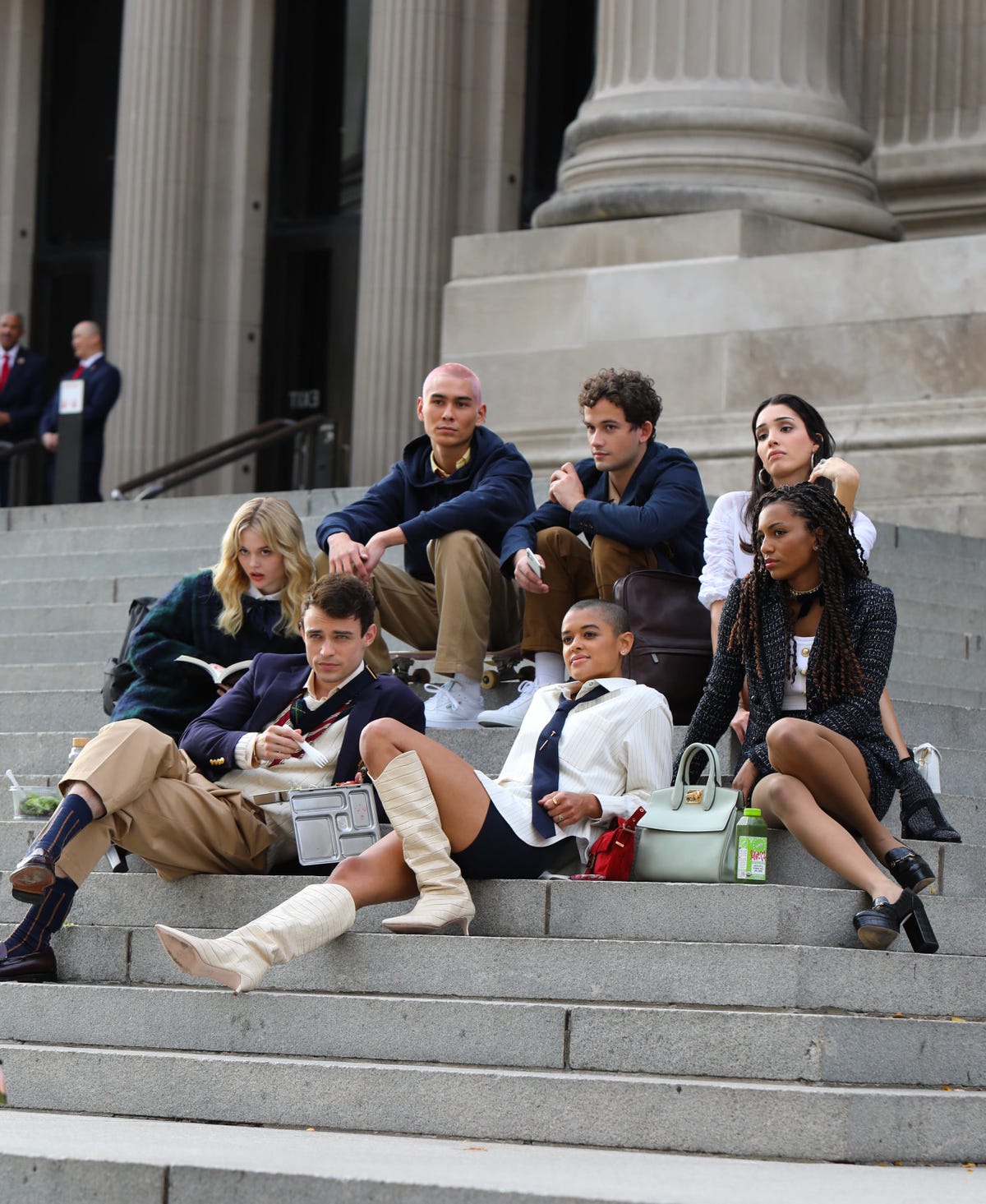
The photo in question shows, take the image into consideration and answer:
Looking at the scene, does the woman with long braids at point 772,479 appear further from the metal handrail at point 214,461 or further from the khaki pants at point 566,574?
the metal handrail at point 214,461

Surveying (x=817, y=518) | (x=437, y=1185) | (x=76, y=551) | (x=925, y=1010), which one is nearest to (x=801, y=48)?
(x=76, y=551)

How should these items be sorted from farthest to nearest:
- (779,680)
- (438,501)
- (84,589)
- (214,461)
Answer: (214,461) → (84,589) → (438,501) → (779,680)

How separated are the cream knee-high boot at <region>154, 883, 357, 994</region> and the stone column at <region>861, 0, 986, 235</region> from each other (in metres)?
10.7

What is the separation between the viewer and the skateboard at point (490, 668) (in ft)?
29.3

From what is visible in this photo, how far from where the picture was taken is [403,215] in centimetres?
2002

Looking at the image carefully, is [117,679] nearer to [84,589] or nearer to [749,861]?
[749,861]

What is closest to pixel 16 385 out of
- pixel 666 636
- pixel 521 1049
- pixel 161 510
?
pixel 161 510

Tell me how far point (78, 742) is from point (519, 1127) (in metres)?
2.81

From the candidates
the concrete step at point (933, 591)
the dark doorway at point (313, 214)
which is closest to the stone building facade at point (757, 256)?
the concrete step at point (933, 591)

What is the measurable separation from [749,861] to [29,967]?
2.24 meters

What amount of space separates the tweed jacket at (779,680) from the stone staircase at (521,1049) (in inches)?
16.4

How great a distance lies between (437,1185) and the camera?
4910 mm

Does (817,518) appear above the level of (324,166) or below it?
below

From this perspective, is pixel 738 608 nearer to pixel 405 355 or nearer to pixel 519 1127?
pixel 519 1127
